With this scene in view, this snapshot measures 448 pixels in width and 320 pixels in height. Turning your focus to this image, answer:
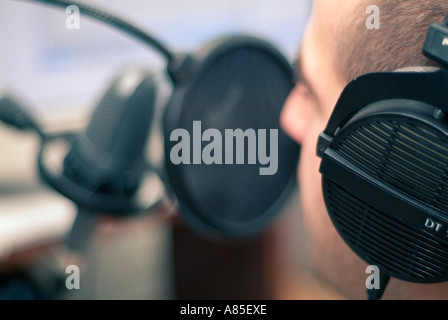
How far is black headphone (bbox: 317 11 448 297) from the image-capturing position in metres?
0.40

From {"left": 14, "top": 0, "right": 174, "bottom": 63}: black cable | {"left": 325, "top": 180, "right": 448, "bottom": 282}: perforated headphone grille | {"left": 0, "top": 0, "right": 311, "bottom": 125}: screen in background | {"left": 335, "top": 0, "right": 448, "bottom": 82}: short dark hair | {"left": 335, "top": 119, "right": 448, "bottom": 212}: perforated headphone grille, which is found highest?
{"left": 0, "top": 0, "right": 311, "bottom": 125}: screen in background

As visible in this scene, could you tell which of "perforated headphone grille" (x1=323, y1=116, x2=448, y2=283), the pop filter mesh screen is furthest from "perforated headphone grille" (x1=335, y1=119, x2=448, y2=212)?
the pop filter mesh screen

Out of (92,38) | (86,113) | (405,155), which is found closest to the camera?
(405,155)

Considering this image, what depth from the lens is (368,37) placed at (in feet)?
1.67

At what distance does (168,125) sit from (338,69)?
0.63 ft

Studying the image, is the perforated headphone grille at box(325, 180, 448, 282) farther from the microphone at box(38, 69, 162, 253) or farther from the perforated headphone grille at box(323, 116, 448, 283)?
the microphone at box(38, 69, 162, 253)

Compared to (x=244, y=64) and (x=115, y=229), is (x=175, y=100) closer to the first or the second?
(x=244, y=64)

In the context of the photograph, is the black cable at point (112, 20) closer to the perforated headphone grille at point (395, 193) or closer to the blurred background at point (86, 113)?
the perforated headphone grille at point (395, 193)

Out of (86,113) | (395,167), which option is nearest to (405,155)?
(395,167)

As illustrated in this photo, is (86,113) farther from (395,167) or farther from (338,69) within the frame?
(395,167)

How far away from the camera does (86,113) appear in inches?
51.8

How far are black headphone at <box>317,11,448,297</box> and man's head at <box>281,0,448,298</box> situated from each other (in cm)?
6

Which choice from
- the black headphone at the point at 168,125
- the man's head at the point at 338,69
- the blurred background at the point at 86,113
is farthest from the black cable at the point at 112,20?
the blurred background at the point at 86,113
